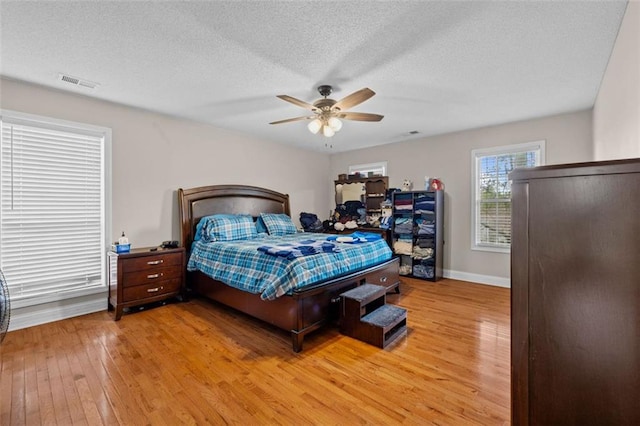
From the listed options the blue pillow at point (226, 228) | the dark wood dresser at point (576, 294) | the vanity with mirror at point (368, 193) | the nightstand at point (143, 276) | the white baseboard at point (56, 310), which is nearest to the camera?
the dark wood dresser at point (576, 294)

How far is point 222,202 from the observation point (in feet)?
15.1

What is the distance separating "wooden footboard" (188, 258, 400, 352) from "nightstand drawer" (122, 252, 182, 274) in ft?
1.40

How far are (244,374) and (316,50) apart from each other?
104 inches

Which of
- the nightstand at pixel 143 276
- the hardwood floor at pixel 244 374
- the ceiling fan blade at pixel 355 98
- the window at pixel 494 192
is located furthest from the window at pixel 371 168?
the nightstand at pixel 143 276

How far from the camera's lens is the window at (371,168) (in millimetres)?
5950

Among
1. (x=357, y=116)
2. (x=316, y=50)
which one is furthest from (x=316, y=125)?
(x=316, y=50)

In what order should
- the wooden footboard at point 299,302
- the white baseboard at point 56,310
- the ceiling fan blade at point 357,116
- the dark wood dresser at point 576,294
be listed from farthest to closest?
the ceiling fan blade at point 357,116 → the white baseboard at point 56,310 → the wooden footboard at point 299,302 → the dark wood dresser at point 576,294

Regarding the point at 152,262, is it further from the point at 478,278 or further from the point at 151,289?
the point at 478,278

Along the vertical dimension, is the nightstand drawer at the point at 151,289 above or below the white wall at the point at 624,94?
below

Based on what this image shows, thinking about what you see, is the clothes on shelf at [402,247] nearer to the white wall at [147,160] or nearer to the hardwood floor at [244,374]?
the hardwood floor at [244,374]

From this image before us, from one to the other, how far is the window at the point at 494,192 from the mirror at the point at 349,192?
2170 millimetres

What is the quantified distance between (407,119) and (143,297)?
425 centimetres

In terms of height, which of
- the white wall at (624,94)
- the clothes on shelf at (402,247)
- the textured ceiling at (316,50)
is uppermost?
the textured ceiling at (316,50)

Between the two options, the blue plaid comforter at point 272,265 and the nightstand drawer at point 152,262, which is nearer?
the blue plaid comforter at point 272,265
